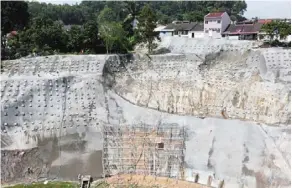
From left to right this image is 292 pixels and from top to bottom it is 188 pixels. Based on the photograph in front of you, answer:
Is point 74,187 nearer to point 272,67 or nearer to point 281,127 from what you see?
point 281,127

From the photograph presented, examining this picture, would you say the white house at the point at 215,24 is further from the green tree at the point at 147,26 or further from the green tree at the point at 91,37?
the green tree at the point at 91,37

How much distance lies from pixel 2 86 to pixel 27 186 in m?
7.51

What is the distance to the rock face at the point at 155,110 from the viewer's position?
1934cm

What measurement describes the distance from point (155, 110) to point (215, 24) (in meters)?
26.2

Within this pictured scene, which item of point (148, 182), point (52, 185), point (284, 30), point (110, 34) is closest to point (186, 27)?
point (284, 30)

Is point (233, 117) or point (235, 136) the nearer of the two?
point (235, 136)

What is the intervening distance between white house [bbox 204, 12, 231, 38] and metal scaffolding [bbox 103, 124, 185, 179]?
27042 mm

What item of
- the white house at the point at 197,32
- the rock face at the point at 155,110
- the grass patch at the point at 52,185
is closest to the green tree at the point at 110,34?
the rock face at the point at 155,110

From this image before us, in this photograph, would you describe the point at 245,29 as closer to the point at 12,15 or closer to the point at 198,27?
the point at 198,27

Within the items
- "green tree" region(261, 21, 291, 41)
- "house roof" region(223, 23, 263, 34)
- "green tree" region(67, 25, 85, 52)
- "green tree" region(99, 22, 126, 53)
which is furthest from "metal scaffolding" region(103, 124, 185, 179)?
"house roof" region(223, 23, 263, 34)

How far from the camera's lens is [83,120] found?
880 inches

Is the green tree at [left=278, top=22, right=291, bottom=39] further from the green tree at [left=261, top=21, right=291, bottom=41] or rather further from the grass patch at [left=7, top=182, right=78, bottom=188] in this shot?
the grass patch at [left=7, top=182, right=78, bottom=188]

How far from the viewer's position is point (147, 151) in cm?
2059

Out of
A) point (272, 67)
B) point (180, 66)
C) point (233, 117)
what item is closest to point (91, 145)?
point (233, 117)
